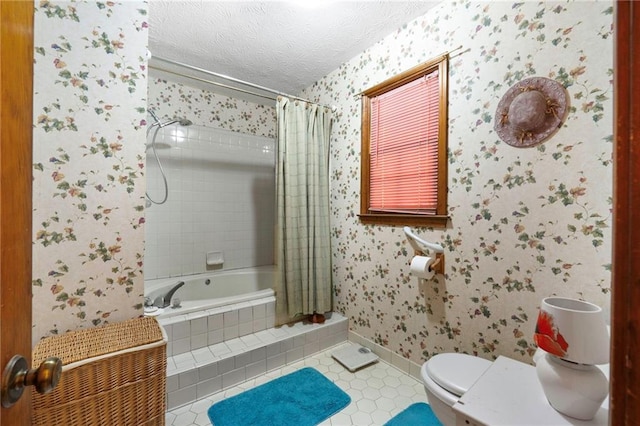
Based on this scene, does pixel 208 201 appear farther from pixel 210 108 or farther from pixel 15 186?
pixel 15 186

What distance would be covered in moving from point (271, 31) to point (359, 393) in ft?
8.00

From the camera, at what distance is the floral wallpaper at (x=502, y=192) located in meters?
1.13

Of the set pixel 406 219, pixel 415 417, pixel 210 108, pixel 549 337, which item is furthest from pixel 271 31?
pixel 415 417

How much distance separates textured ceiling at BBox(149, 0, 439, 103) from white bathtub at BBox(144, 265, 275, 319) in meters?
1.66

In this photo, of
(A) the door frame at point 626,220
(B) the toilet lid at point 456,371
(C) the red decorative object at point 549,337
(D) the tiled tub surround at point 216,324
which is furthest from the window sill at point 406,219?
(A) the door frame at point 626,220

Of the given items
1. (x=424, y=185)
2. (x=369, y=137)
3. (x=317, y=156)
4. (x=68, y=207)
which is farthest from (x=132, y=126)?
(x=424, y=185)

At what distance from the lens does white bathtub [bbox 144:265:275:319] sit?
204 centimetres

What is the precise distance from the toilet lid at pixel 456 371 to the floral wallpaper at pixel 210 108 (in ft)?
8.82

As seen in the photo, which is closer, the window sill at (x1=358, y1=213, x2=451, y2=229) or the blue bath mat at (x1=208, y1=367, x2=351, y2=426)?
the blue bath mat at (x1=208, y1=367, x2=351, y2=426)

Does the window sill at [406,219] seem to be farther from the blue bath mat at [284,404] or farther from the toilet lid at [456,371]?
the blue bath mat at [284,404]

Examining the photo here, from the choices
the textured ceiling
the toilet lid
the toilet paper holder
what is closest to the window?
the toilet paper holder

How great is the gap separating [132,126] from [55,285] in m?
0.76

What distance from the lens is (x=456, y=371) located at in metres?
1.22

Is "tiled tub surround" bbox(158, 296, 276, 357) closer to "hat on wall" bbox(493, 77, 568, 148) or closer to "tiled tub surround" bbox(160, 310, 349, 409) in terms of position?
"tiled tub surround" bbox(160, 310, 349, 409)
